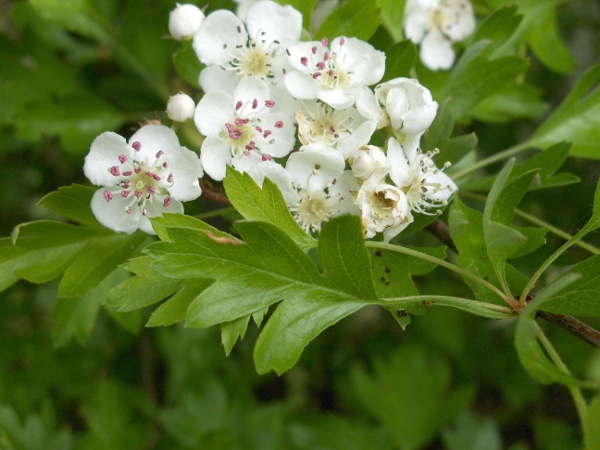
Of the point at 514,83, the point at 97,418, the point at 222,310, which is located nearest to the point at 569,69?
the point at 514,83

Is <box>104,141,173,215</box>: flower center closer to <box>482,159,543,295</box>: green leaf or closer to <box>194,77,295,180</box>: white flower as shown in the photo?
<box>194,77,295,180</box>: white flower

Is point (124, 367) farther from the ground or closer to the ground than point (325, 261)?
closer to the ground

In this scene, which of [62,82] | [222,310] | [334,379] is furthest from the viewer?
[334,379]

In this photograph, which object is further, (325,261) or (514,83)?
(514,83)

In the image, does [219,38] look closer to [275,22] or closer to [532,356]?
[275,22]

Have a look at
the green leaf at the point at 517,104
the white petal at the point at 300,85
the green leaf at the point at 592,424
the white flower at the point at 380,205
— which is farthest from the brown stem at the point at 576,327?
the green leaf at the point at 517,104

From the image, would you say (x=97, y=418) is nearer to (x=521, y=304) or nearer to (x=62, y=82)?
(x=62, y=82)

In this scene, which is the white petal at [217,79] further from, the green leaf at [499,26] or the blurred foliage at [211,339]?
the green leaf at [499,26]

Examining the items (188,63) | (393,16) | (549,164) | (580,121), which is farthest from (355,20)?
(580,121)

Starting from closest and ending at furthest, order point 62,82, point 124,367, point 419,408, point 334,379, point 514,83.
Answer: point 514,83, point 62,82, point 419,408, point 124,367, point 334,379
